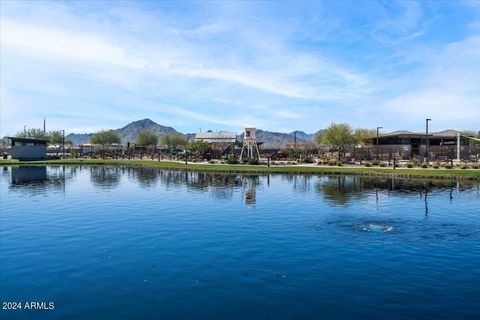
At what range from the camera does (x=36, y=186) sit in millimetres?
44031

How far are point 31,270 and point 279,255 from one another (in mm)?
9439

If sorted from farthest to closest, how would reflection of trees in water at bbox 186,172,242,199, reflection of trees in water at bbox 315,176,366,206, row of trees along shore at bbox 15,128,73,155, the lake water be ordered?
row of trees along shore at bbox 15,128,73,155, reflection of trees in water at bbox 186,172,242,199, reflection of trees in water at bbox 315,176,366,206, the lake water

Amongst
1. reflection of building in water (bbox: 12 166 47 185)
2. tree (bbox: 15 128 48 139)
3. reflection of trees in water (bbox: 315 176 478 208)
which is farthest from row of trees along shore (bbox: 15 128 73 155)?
reflection of trees in water (bbox: 315 176 478 208)

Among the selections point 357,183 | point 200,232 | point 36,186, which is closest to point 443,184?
point 357,183

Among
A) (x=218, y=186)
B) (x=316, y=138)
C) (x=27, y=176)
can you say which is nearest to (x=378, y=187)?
(x=218, y=186)

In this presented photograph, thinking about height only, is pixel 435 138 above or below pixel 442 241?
above

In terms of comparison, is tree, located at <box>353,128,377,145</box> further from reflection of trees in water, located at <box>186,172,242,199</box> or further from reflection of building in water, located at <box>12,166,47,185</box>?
reflection of building in water, located at <box>12,166,47,185</box>

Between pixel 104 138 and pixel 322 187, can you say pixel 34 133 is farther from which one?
pixel 322 187

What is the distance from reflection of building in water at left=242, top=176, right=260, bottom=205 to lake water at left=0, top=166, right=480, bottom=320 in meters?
1.19

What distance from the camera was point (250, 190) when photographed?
40219 millimetres

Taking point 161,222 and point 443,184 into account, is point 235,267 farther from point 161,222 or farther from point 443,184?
point 443,184

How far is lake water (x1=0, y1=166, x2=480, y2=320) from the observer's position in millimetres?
12258

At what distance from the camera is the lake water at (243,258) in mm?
12258

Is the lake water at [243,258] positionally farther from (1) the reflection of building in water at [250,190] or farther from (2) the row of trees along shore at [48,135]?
(2) the row of trees along shore at [48,135]
